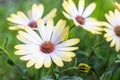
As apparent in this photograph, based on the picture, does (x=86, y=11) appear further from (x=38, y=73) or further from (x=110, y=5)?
(x=110, y=5)

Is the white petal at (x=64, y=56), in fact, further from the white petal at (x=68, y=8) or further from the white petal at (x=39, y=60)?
the white petal at (x=68, y=8)

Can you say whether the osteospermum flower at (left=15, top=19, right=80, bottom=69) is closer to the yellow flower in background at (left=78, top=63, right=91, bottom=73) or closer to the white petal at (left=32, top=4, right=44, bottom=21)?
the yellow flower in background at (left=78, top=63, right=91, bottom=73)

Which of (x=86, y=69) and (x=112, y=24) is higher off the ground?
(x=112, y=24)

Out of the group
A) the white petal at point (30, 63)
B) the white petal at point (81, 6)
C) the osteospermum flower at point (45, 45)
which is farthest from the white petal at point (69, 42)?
the white petal at point (81, 6)

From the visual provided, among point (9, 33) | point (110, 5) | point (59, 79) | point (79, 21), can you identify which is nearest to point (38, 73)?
point (59, 79)

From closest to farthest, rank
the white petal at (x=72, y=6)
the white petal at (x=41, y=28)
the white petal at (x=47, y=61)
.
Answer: the white petal at (x=47, y=61)
the white petal at (x=41, y=28)
the white petal at (x=72, y=6)

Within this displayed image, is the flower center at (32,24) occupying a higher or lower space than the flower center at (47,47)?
higher
